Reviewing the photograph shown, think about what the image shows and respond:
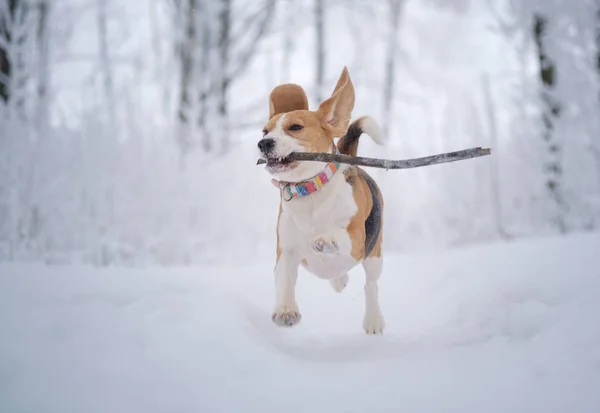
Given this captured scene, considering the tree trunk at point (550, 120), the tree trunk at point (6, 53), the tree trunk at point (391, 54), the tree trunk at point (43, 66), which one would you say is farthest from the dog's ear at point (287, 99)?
the tree trunk at point (391, 54)

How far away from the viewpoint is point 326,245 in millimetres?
1914

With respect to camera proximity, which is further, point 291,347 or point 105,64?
point 105,64

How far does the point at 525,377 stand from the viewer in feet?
6.01

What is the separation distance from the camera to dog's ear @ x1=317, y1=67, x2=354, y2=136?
2141mm

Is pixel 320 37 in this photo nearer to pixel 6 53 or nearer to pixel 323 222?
pixel 6 53

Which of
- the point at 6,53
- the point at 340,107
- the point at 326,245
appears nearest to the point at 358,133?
the point at 340,107

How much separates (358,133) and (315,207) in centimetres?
73

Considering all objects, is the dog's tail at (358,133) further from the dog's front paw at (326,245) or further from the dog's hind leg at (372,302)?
the dog's front paw at (326,245)

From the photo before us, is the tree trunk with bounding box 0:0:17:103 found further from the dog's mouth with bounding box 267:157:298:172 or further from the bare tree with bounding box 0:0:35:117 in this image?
the dog's mouth with bounding box 267:157:298:172

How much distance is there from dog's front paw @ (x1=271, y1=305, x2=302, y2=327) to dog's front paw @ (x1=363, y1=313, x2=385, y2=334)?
2.37 feet

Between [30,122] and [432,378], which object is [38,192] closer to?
[30,122]

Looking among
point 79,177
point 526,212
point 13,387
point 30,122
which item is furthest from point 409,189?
point 13,387

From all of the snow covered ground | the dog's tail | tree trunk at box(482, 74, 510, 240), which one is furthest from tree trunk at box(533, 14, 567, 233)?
the dog's tail

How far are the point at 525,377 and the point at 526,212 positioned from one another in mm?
6400
